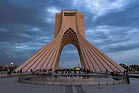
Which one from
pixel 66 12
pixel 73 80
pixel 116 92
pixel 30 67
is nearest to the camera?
pixel 116 92

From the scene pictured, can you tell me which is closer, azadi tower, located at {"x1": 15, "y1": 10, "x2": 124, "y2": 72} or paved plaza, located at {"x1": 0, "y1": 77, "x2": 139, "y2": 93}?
paved plaza, located at {"x1": 0, "y1": 77, "x2": 139, "y2": 93}

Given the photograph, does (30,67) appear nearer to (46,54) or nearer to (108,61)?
(46,54)

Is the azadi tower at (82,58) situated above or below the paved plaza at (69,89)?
above

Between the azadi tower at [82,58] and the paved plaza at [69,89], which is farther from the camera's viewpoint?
the azadi tower at [82,58]

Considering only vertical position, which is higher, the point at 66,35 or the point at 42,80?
the point at 66,35

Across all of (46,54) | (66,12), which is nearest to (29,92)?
(46,54)

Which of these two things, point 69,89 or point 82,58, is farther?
point 82,58

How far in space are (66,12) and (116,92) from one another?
32316 millimetres

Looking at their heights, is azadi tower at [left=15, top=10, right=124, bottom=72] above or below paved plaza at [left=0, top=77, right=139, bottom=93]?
above

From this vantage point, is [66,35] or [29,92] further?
[66,35]

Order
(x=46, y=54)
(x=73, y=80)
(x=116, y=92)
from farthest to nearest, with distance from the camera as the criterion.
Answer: (x=46, y=54)
(x=73, y=80)
(x=116, y=92)

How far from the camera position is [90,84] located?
10.0 metres

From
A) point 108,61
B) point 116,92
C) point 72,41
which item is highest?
point 72,41

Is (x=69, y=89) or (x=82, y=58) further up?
(x=82, y=58)
